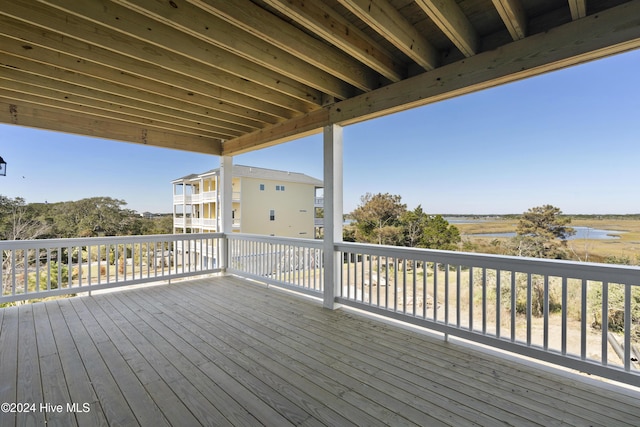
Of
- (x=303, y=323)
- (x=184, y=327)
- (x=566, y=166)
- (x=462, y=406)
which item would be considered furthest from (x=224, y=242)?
(x=566, y=166)

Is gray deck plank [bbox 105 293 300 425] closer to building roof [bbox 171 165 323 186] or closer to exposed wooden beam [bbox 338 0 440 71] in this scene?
exposed wooden beam [bbox 338 0 440 71]

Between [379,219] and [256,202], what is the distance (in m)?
7.55

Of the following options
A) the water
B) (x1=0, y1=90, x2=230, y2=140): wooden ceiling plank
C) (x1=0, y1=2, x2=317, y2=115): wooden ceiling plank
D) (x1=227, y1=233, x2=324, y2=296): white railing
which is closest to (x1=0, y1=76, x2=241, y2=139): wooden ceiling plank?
(x1=0, y1=90, x2=230, y2=140): wooden ceiling plank

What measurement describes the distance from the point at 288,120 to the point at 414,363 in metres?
3.57

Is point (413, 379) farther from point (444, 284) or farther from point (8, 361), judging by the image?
point (8, 361)

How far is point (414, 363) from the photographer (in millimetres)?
2230

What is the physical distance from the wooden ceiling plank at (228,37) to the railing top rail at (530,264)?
2.12 meters

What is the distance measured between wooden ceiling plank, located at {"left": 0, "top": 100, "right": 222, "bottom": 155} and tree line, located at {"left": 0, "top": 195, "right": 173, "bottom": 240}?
729cm

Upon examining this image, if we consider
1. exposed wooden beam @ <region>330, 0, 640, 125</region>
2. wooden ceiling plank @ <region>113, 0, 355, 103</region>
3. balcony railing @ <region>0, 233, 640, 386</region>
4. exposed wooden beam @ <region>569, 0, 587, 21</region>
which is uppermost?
wooden ceiling plank @ <region>113, 0, 355, 103</region>

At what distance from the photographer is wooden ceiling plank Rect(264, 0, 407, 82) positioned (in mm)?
1827

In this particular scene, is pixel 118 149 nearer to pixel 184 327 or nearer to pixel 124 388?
pixel 184 327

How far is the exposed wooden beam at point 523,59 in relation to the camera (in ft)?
5.82

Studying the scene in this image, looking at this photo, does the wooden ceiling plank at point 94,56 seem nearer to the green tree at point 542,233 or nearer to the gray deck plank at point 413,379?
the gray deck plank at point 413,379

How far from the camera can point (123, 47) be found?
2.28 m
